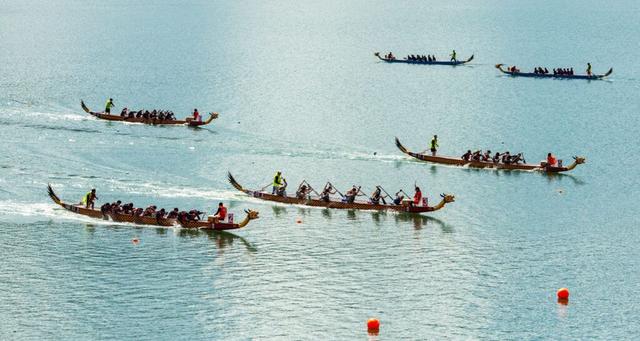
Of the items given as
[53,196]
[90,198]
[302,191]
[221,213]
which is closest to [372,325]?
[221,213]

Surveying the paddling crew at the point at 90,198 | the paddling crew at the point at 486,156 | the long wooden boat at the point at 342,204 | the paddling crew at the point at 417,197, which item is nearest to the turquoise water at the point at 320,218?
the long wooden boat at the point at 342,204

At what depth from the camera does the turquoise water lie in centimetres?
5281

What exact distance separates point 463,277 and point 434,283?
187 cm

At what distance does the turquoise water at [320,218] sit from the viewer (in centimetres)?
5281

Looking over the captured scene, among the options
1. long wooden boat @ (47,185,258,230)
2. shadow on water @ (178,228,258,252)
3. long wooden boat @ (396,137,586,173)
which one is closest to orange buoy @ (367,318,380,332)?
shadow on water @ (178,228,258,252)

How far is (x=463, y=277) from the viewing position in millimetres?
58438

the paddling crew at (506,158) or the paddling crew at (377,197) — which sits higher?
the paddling crew at (506,158)

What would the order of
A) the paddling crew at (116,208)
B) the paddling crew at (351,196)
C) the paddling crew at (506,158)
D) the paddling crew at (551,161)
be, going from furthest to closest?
the paddling crew at (506,158), the paddling crew at (551,161), the paddling crew at (351,196), the paddling crew at (116,208)

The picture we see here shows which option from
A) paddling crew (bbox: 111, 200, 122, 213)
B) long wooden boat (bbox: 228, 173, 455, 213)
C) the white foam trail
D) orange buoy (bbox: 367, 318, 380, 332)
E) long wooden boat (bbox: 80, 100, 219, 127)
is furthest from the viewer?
long wooden boat (bbox: 80, 100, 219, 127)

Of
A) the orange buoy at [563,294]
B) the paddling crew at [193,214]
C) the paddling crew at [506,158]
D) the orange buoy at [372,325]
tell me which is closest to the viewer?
the orange buoy at [372,325]

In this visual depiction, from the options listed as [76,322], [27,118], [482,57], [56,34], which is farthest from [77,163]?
[56,34]

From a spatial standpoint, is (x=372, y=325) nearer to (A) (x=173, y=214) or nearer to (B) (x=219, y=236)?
(B) (x=219, y=236)

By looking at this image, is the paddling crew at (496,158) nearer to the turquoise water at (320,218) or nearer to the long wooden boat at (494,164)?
the long wooden boat at (494,164)

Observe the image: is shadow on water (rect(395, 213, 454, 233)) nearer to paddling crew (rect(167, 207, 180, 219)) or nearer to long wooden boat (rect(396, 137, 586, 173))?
paddling crew (rect(167, 207, 180, 219))
